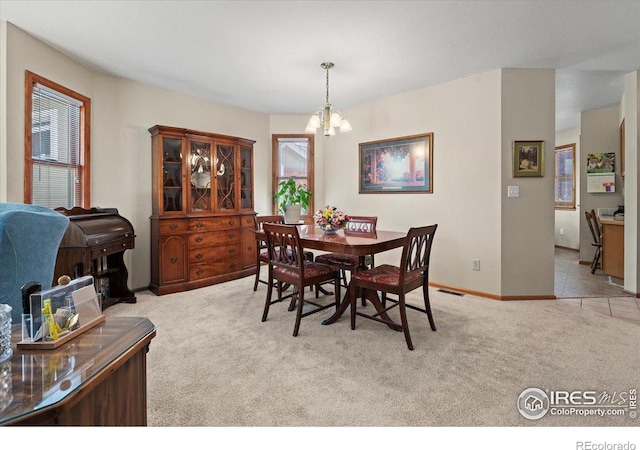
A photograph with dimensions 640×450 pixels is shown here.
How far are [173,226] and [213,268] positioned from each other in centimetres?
77

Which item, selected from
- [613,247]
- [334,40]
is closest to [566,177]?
[613,247]

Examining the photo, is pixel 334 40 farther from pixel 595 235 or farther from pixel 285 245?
pixel 595 235

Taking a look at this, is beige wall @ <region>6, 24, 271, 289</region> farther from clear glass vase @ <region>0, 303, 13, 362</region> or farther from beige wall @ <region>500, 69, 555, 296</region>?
beige wall @ <region>500, 69, 555, 296</region>

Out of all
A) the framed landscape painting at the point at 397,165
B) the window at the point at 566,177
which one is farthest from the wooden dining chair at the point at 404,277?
the window at the point at 566,177

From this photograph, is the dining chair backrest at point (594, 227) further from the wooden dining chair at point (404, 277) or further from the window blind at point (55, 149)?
the window blind at point (55, 149)

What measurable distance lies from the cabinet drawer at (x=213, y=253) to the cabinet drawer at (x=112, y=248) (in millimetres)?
746

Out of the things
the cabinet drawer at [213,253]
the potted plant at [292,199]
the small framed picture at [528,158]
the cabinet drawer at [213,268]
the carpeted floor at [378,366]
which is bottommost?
the carpeted floor at [378,366]

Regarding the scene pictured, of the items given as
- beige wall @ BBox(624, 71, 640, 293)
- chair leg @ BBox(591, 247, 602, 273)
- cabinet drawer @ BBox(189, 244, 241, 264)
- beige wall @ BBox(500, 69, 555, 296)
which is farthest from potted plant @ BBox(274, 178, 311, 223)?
chair leg @ BBox(591, 247, 602, 273)

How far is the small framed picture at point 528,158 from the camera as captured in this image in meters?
3.61

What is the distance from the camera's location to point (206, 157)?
4.29m

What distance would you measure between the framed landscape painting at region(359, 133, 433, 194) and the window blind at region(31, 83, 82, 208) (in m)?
3.60

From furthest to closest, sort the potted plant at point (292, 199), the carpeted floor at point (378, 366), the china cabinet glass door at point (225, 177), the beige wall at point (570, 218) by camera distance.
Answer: the beige wall at point (570, 218), the potted plant at point (292, 199), the china cabinet glass door at point (225, 177), the carpeted floor at point (378, 366)

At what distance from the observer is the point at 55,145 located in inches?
127
